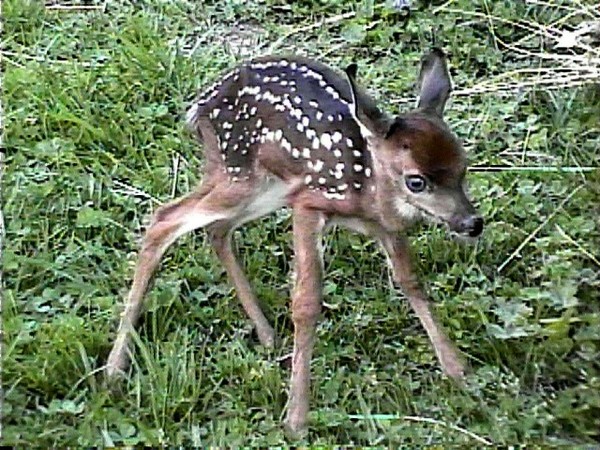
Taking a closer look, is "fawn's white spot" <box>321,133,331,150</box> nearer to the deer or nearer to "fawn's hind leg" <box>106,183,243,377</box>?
the deer

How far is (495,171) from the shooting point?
189 inches

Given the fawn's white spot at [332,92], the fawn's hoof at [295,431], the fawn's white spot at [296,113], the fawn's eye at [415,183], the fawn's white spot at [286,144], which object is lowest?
the fawn's hoof at [295,431]

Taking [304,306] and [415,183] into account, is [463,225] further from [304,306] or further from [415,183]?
[304,306]

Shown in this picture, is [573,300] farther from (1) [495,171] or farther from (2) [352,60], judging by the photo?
(2) [352,60]

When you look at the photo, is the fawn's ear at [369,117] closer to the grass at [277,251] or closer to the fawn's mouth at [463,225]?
the fawn's mouth at [463,225]

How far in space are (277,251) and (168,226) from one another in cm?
50

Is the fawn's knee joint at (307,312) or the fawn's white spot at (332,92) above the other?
the fawn's white spot at (332,92)

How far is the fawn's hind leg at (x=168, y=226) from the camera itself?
395 cm

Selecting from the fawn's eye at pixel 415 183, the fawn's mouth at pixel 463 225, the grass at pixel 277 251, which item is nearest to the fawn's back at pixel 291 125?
the fawn's eye at pixel 415 183

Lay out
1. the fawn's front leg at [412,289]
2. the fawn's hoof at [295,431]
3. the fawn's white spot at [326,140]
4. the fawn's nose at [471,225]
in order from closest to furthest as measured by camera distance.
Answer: the fawn's nose at [471,225] → the fawn's hoof at [295,431] → the fawn's white spot at [326,140] → the fawn's front leg at [412,289]

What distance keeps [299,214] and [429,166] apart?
1.34ft

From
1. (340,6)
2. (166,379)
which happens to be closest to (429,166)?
(166,379)

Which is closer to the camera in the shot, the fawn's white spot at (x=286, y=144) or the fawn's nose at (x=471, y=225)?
the fawn's nose at (x=471, y=225)

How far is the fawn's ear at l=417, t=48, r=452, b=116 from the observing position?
12.5 feet
